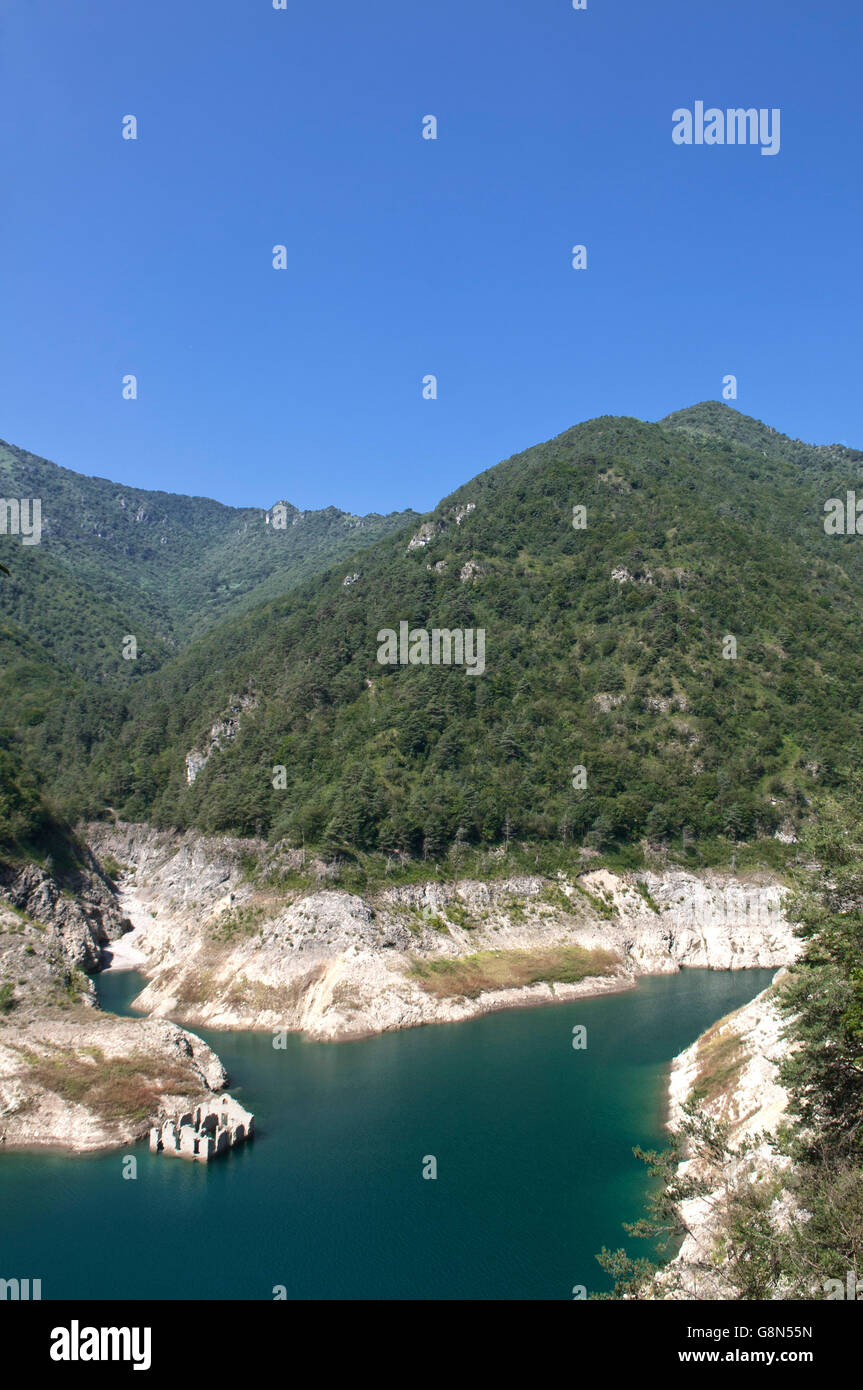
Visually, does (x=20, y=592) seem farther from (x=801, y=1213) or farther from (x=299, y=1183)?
(x=801, y=1213)

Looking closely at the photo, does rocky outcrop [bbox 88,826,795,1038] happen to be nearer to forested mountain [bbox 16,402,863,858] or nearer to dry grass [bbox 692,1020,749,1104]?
forested mountain [bbox 16,402,863,858]

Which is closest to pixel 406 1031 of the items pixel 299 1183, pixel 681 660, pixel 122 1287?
pixel 299 1183

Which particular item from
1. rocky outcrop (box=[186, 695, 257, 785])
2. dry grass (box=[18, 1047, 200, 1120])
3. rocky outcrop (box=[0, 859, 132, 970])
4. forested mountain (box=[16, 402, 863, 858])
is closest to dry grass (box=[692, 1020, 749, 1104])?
dry grass (box=[18, 1047, 200, 1120])

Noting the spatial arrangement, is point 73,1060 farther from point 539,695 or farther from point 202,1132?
point 539,695

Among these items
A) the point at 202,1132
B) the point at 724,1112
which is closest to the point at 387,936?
the point at 202,1132

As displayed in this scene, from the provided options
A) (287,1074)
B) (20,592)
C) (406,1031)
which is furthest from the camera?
(20,592)

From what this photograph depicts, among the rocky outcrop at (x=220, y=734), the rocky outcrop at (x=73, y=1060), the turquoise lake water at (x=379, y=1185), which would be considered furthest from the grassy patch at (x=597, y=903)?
the rocky outcrop at (x=220, y=734)

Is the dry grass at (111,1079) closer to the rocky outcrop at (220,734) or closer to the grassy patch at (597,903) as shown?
the grassy patch at (597,903)
